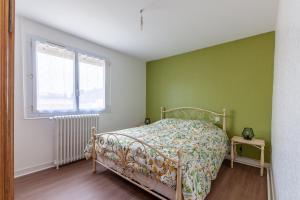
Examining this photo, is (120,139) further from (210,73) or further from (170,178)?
(210,73)

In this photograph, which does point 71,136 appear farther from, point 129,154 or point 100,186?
point 129,154

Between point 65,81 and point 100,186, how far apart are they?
6.55 ft

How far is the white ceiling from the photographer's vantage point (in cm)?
203

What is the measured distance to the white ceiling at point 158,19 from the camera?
2.03 meters

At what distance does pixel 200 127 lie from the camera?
2.96 m

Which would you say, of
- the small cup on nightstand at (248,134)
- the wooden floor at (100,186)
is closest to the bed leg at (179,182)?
the wooden floor at (100,186)

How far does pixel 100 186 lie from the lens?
2.17 metres

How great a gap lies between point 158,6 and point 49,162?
126 inches

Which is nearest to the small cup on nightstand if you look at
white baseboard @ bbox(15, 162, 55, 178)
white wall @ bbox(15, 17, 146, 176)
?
white wall @ bbox(15, 17, 146, 176)

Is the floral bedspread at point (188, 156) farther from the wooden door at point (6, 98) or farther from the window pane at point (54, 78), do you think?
the wooden door at point (6, 98)

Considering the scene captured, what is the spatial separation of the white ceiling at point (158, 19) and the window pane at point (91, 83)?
1.56ft

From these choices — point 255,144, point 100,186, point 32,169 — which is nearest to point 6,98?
point 100,186

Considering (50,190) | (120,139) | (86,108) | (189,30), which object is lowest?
(50,190)

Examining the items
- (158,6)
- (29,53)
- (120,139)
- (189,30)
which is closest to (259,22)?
(189,30)
